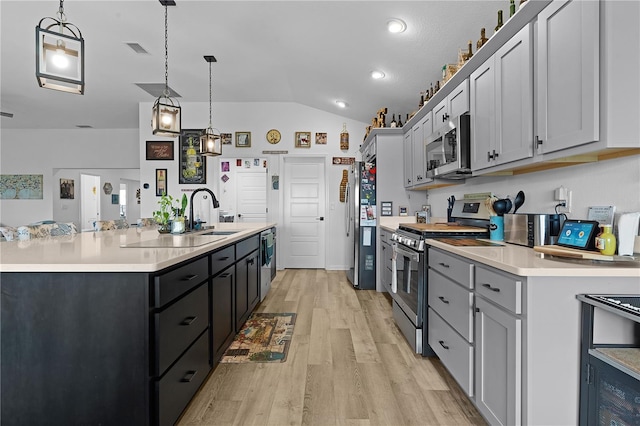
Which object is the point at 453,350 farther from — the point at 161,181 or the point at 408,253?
the point at 161,181

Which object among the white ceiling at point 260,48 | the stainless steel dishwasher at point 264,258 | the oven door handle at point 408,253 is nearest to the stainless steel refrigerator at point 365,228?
the white ceiling at point 260,48

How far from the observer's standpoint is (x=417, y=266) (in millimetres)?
2637

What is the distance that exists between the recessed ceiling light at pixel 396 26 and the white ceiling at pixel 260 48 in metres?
0.07

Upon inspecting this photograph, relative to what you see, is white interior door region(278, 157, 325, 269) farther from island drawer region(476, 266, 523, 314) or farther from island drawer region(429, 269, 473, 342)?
island drawer region(476, 266, 523, 314)

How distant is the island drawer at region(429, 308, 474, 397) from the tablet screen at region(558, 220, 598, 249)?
2.36 ft

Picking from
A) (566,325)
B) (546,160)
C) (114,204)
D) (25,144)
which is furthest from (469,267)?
(114,204)

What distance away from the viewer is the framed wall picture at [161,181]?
20.5 ft

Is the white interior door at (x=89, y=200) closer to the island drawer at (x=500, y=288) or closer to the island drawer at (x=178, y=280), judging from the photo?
the island drawer at (x=178, y=280)

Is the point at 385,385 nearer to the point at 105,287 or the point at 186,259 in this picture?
the point at 186,259

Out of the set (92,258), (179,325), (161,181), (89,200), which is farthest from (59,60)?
(89,200)

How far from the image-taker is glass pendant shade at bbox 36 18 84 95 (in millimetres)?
1824

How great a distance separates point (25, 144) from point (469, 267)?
922 centimetres

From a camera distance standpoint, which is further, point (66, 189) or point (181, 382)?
point (66, 189)

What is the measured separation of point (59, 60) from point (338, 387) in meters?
2.43
